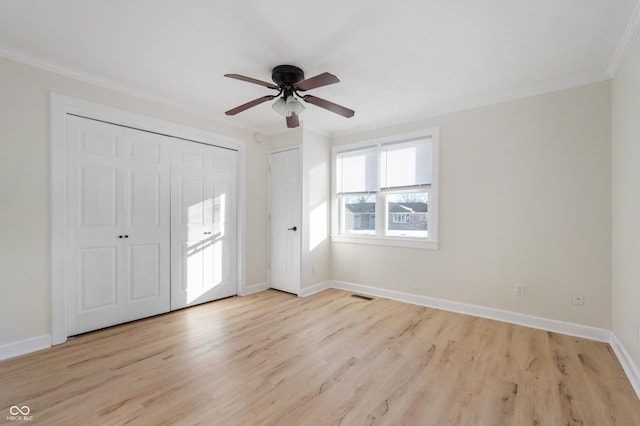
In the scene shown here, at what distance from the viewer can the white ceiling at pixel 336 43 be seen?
6.15 feet

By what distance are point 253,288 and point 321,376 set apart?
8.03ft

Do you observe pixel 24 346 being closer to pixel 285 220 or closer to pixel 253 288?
pixel 253 288

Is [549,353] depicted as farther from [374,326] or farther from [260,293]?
[260,293]

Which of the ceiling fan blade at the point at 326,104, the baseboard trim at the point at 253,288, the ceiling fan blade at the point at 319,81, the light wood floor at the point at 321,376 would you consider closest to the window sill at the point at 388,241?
the light wood floor at the point at 321,376

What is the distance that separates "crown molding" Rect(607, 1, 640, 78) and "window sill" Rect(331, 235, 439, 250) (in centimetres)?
230

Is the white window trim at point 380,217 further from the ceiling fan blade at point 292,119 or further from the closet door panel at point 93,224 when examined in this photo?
the closet door panel at point 93,224

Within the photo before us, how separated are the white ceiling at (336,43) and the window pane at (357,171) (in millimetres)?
1207

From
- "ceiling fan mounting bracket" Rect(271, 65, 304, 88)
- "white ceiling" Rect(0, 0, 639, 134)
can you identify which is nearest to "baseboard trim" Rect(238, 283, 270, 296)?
"white ceiling" Rect(0, 0, 639, 134)

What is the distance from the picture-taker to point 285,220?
4367 mm

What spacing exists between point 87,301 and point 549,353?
4.40 metres

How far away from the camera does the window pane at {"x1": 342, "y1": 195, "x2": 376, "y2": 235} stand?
14.1 ft

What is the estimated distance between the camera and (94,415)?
171 cm

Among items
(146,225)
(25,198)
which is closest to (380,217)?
(146,225)

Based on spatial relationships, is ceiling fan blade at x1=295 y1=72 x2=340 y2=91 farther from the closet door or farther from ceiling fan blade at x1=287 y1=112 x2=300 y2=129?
the closet door
